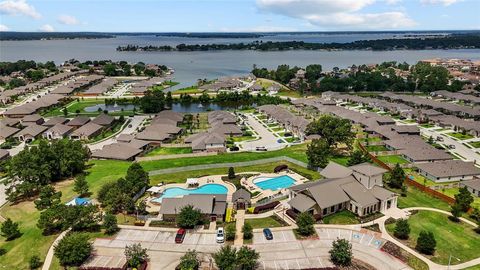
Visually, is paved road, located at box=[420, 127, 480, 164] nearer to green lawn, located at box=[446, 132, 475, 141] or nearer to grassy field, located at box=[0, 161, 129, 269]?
green lawn, located at box=[446, 132, 475, 141]

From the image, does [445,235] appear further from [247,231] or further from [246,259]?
[246,259]

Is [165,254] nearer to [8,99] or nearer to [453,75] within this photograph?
[8,99]

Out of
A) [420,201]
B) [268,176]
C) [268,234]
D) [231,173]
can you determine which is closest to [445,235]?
[420,201]

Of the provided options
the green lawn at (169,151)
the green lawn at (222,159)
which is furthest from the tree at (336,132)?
the green lawn at (169,151)

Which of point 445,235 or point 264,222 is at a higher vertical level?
point 445,235

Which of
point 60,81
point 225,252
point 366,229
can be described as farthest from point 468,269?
point 60,81

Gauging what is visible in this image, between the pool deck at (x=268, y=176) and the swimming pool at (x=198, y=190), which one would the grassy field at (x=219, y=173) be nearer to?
the pool deck at (x=268, y=176)
